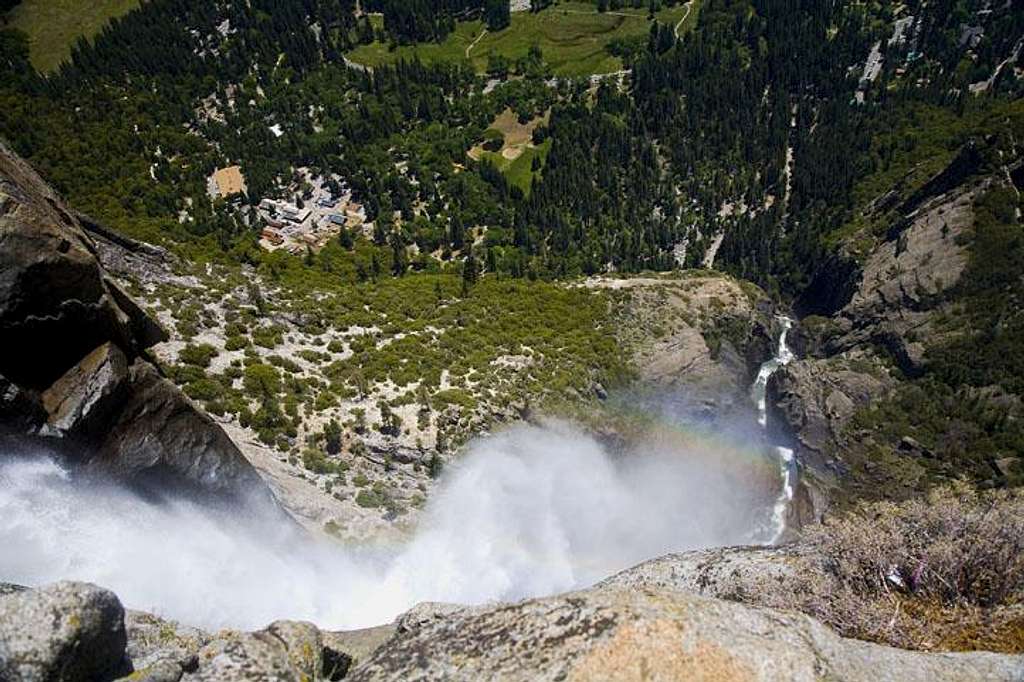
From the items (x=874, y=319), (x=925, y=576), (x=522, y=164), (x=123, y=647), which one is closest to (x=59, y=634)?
(x=123, y=647)

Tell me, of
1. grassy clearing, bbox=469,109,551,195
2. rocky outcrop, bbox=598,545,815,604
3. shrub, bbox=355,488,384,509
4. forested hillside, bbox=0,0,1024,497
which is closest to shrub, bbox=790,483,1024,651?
rocky outcrop, bbox=598,545,815,604

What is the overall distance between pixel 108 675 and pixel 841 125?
19973cm

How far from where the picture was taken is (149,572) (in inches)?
898

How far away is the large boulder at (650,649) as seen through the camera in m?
10.8

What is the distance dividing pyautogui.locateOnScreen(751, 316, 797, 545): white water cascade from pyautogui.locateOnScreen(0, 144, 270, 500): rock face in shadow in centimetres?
5434

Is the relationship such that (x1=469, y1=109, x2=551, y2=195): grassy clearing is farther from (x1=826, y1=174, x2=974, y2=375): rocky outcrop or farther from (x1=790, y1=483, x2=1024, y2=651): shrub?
(x1=790, y1=483, x2=1024, y2=651): shrub

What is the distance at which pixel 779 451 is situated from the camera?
84.4 m

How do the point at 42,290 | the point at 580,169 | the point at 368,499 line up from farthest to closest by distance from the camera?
the point at 580,169
the point at 368,499
the point at 42,290

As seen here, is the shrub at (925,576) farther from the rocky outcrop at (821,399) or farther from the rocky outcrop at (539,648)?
the rocky outcrop at (821,399)

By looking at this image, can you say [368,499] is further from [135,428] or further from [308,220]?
[308,220]

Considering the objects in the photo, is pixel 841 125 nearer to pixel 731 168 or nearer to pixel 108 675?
pixel 731 168

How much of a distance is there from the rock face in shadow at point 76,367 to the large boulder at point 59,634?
12.0 meters

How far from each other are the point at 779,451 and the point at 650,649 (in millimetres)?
80885

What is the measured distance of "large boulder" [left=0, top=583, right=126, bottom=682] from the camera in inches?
423
